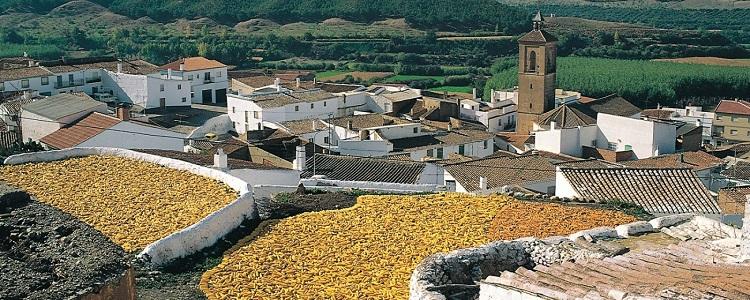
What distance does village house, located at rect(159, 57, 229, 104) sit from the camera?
56.0 m

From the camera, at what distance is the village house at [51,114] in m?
34.2

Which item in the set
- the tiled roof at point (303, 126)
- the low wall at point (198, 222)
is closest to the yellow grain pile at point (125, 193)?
the low wall at point (198, 222)

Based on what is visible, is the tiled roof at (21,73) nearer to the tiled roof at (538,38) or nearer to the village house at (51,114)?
the village house at (51,114)

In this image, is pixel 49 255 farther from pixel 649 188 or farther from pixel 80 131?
pixel 80 131

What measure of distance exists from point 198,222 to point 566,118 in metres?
36.4

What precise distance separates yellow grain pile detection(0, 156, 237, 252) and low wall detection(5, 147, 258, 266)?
204mm

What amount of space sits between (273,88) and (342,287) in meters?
41.2

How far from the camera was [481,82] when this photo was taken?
81062 millimetres

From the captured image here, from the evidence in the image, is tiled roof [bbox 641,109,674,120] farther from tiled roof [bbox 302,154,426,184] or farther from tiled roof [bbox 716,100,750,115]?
tiled roof [bbox 302,154,426,184]

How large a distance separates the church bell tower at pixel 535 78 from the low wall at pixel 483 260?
145ft

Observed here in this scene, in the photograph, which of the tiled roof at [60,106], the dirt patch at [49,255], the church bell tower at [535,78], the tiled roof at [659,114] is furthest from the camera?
the church bell tower at [535,78]

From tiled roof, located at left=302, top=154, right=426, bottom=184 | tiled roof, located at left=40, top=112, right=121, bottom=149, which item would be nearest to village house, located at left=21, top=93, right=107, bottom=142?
tiled roof, located at left=40, top=112, right=121, bottom=149

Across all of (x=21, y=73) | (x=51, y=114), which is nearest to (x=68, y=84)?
(x=21, y=73)

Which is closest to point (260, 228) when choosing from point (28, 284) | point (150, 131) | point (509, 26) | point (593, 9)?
point (28, 284)
